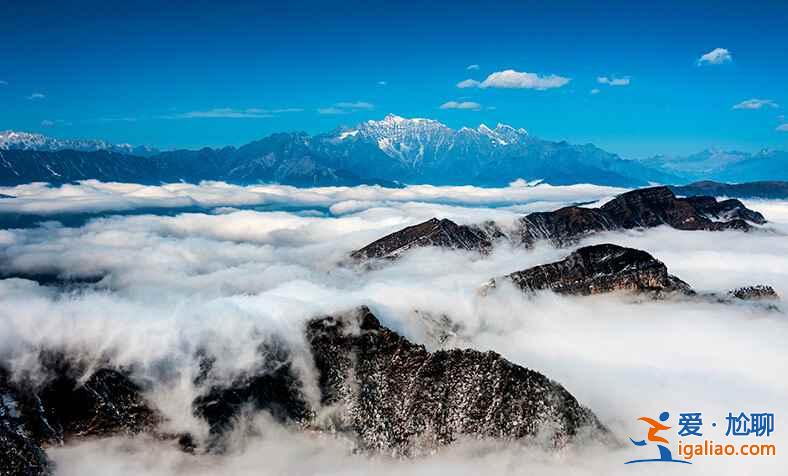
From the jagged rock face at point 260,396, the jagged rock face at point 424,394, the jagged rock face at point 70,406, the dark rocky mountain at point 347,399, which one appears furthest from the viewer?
the jagged rock face at point 260,396

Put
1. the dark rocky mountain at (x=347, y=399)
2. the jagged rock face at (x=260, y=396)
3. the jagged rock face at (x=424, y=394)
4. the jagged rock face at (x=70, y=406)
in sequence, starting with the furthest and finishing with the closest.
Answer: the jagged rock face at (x=260, y=396) → the jagged rock face at (x=70, y=406) → the dark rocky mountain at (x=347, y=399) → the jagged rock face at (x=424, y=394)

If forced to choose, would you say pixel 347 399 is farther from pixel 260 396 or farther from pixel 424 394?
pixel 260 396

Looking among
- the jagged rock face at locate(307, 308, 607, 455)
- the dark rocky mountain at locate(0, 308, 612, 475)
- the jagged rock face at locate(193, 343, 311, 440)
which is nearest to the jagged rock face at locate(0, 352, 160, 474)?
the dark rocky mountain at locate(0, 308, 612, 475)

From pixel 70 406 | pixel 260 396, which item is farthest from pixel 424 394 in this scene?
pixel 70 406

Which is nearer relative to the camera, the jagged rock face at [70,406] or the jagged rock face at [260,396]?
the jagged rock face at [70,406]

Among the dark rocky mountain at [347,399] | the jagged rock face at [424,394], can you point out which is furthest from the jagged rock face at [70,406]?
the jagged rock face at [424,394]

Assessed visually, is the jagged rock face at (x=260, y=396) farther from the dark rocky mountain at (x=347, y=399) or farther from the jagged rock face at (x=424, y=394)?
the jagged rock face at (x=424, y=394)
